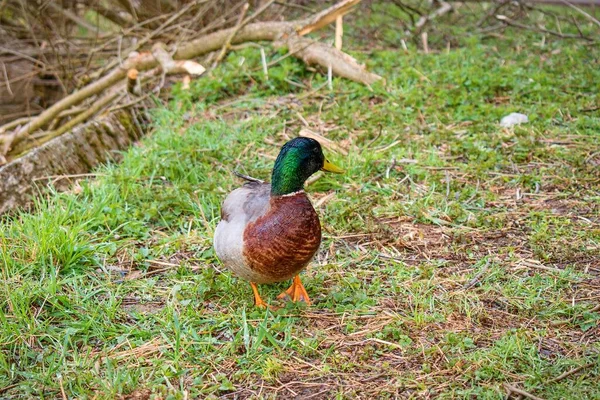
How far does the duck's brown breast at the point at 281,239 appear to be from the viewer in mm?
2881

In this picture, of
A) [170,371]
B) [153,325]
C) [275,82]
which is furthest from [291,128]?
[170,371]

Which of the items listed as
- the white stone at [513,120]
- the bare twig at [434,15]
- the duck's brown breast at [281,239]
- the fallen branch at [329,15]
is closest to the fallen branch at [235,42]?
the fallen branch at [329,15]

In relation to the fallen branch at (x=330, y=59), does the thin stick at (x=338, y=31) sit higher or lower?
higher

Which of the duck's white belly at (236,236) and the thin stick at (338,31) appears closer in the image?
the duck's white belly at (236,236)

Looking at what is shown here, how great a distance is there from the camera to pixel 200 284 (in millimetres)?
3328

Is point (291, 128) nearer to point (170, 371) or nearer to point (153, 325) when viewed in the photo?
point (153, 325)

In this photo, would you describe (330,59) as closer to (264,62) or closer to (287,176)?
(264,62)

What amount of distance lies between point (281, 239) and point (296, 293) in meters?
0.41

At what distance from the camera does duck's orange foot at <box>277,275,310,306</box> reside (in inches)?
125

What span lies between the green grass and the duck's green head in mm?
560

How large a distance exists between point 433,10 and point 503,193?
450cm

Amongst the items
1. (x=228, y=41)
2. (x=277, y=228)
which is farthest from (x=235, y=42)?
(x=277, y=228)

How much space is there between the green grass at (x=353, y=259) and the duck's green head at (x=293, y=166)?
0.56m

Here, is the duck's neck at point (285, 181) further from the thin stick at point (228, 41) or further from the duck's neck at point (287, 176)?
the thin stick at point (228, 41)
